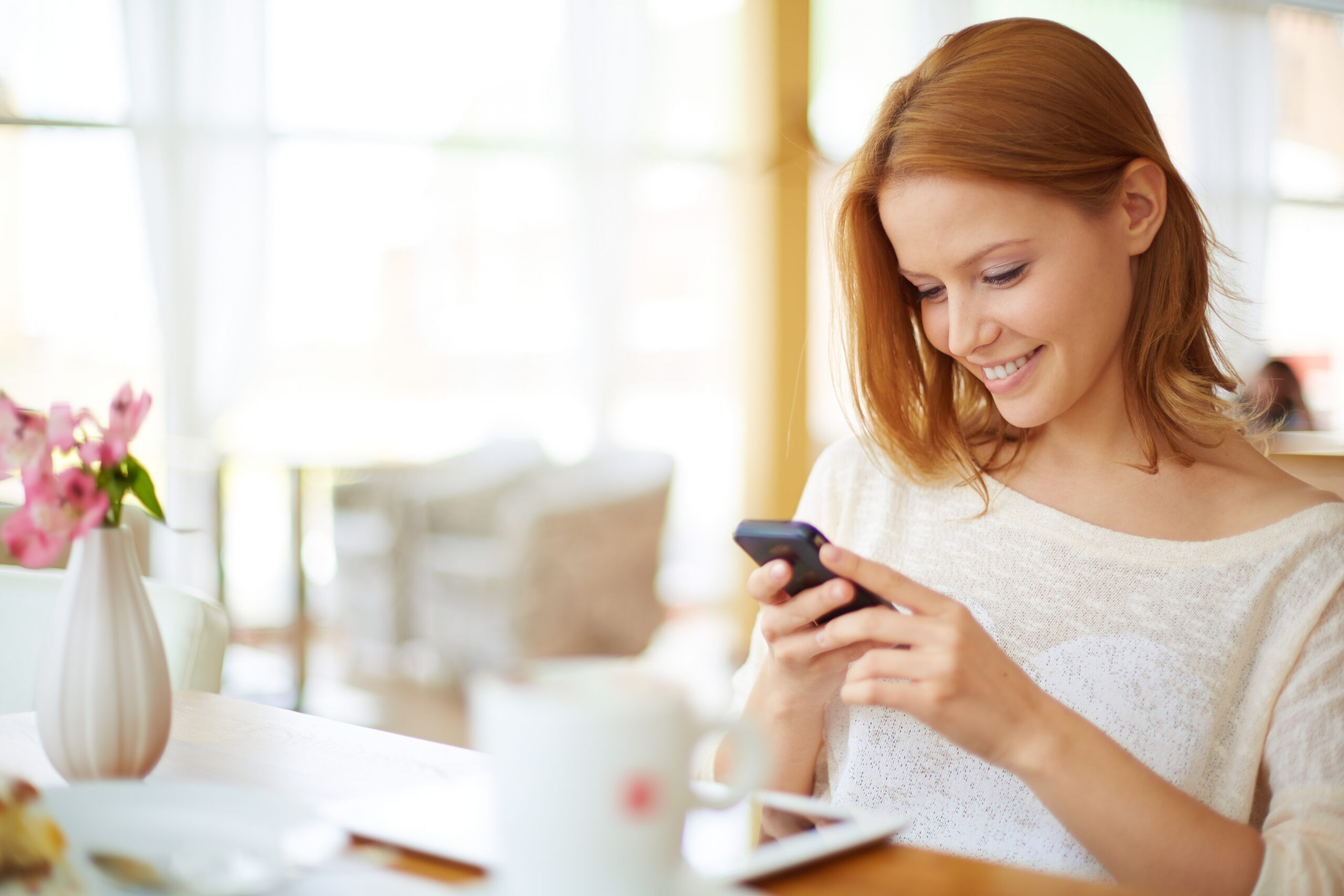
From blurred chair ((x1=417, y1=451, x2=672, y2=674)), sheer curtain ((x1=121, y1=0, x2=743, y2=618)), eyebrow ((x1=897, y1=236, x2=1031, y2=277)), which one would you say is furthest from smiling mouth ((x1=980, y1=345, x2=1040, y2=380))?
sheer curtain ((x1=121, y1=0, x2=743, y2=618))

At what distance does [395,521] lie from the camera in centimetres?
391

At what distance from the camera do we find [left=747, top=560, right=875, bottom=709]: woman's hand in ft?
2.74

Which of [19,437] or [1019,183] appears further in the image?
[1019,183]

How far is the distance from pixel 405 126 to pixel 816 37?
1.84 meters

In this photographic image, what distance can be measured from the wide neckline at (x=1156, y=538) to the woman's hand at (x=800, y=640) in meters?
0.28

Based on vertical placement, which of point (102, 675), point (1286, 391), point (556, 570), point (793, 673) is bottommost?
point (556, 570)

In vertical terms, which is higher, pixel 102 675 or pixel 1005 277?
pixel 1005 277

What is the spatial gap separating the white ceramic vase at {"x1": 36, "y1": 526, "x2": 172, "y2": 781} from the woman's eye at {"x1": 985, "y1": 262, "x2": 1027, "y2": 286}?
0.80m

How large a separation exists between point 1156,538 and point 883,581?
47 cm

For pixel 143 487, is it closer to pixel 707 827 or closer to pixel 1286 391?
pixel 707 827

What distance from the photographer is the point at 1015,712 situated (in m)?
0.83

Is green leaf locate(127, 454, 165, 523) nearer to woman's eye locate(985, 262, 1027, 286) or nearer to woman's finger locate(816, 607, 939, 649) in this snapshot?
woman's finger locate(816, 607, 939, 649)

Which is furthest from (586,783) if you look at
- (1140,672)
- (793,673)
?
(1140,672)

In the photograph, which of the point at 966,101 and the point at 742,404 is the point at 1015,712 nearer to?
the point at 966,101
